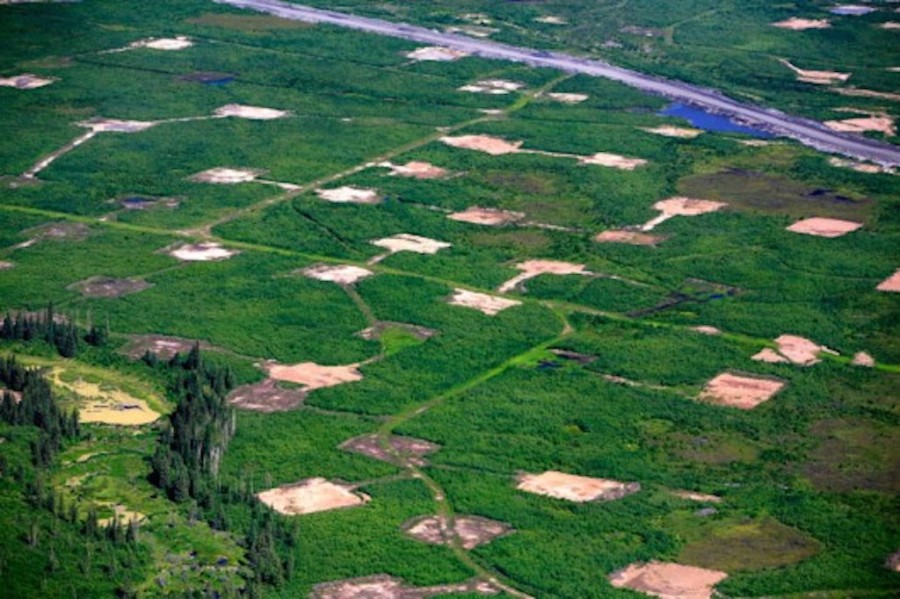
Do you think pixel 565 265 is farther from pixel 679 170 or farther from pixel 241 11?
pixel 241 11

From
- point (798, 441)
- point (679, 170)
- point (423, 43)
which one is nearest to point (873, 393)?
point (798, 441)

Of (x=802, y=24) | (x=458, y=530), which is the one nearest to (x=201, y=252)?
(x=458, y=530)

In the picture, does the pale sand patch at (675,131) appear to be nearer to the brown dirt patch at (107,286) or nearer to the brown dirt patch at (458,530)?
the brown dirt patch at (107,286)

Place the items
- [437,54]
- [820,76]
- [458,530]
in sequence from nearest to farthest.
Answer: [458,530], [820,76], [437,54]

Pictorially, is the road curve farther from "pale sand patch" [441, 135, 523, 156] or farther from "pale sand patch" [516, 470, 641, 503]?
"pale sand patch" [516, 470, 641, 503]

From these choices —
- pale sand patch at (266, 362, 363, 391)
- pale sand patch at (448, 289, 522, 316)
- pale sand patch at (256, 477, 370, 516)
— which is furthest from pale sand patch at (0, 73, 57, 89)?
pale sand patch at (256, 477, 370, 516)

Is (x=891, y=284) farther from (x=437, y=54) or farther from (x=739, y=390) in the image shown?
(x=437, y=54)

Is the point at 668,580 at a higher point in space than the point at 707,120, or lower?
lower
